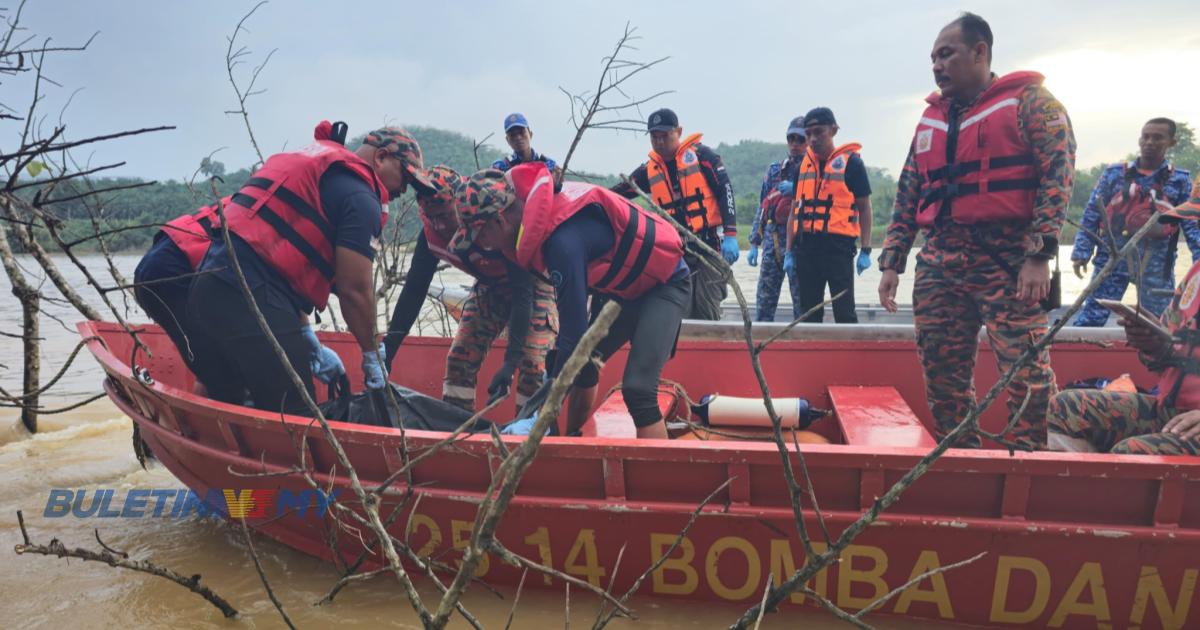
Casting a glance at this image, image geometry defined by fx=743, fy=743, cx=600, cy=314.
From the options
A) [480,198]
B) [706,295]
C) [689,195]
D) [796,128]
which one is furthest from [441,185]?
[796,128]

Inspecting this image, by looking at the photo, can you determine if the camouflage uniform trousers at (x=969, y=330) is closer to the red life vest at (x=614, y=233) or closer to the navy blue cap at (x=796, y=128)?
the red life vest at (x=614, y=233)

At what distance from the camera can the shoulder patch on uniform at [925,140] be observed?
315 centimetres

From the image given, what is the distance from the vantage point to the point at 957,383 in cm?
314

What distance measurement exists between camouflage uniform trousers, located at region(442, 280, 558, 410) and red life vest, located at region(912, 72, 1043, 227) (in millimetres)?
1912

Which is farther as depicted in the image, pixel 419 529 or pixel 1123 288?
pixel 1123 288

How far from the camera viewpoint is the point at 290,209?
9.45ft

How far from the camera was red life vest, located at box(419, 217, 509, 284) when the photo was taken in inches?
137

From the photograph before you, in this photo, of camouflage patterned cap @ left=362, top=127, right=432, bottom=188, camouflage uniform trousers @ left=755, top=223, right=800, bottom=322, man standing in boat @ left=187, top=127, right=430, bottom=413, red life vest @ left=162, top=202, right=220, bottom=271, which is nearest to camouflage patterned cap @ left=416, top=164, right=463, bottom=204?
camouflage patterned cap @ left=362, top=127, right=432, bottom=188

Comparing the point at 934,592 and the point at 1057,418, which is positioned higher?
the point at 1057,418

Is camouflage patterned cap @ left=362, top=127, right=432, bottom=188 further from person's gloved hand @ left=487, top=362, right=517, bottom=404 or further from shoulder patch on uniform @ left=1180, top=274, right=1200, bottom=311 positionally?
shoulder patch on uniform @ left=1180, top=274, right=1200, bottom=311

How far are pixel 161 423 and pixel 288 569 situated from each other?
0.94 metres

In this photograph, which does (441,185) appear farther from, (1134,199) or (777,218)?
(1134,199)

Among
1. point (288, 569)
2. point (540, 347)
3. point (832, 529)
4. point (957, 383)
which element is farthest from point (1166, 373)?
point (288, 569)

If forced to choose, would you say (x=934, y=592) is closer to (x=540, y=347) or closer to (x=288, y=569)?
(x=540, y=347)
